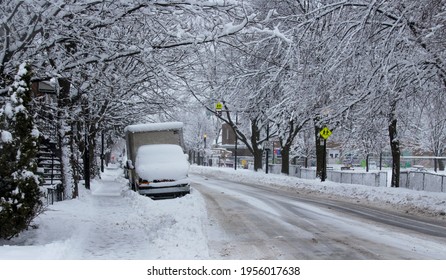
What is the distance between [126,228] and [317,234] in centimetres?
437

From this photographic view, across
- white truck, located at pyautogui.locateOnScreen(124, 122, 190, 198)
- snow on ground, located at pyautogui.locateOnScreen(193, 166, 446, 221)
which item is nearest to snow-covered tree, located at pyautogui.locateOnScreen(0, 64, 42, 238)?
white truck, located at pyautogui.locateOnScreen(124, 122, 190, 198)

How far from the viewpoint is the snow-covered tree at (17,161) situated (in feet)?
27.2

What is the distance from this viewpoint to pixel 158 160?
1964 cm

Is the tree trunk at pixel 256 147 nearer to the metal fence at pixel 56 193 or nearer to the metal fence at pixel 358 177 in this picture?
the metal fence at pixel 358 177

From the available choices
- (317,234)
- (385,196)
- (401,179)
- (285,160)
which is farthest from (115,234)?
(285,160)

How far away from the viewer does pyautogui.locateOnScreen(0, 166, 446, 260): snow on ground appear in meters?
8.25

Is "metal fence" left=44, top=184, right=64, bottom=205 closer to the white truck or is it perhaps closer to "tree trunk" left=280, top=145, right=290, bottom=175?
the white truck

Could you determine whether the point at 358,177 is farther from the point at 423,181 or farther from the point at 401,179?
the point at 423,181

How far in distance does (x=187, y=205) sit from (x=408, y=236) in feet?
22.7

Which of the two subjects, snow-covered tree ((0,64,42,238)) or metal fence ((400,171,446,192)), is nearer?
snow-covered tree ((0,64,42,238))

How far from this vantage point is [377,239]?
34.1ft

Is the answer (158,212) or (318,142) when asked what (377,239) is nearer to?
(158,212)

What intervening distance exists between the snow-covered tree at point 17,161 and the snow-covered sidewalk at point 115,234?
52cm

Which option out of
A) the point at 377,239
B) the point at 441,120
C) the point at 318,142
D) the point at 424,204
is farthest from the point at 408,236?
the point at 318,142
